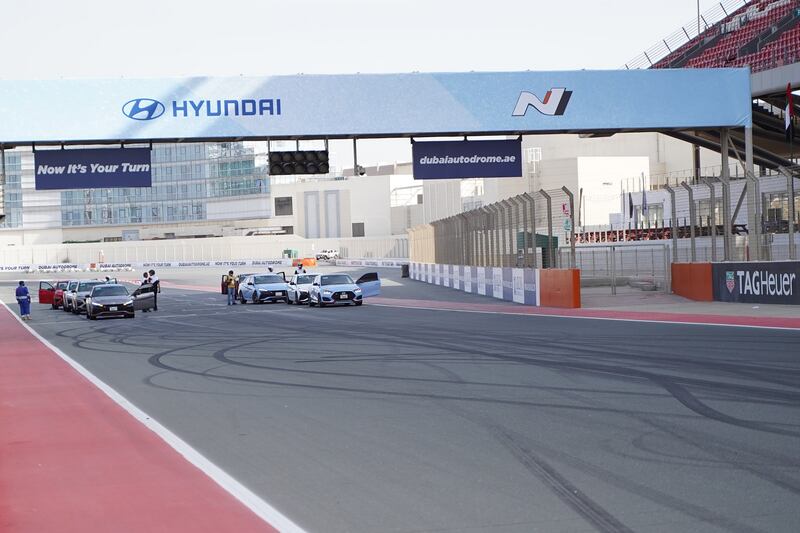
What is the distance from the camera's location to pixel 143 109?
30.6 m

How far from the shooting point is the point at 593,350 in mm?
17516

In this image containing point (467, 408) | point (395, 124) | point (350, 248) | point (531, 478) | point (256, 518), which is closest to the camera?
point (256, 518)

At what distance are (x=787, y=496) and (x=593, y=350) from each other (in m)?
10.6

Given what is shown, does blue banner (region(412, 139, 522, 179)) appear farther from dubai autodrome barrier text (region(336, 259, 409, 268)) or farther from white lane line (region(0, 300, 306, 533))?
dubai autodrome barrier text (region(336, 259, 409, 268))

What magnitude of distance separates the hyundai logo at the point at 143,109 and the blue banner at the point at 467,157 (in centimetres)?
765

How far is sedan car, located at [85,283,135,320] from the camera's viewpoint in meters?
34.8

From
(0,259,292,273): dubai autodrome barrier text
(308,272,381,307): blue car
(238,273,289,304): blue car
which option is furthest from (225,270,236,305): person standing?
(0,259,292,273): dubai autodrome barrier text

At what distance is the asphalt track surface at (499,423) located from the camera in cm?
691

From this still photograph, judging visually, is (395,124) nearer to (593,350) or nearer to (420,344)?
(420,344)

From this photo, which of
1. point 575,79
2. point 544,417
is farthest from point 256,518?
point 575,79

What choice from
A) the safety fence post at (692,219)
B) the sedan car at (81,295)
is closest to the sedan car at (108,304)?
the sedan car at (81,295)

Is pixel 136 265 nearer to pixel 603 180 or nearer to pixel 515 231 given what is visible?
pixel 603 180

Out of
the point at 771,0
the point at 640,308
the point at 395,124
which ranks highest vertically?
the point at 771,0

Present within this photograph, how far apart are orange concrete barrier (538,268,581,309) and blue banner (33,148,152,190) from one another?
1208cm
